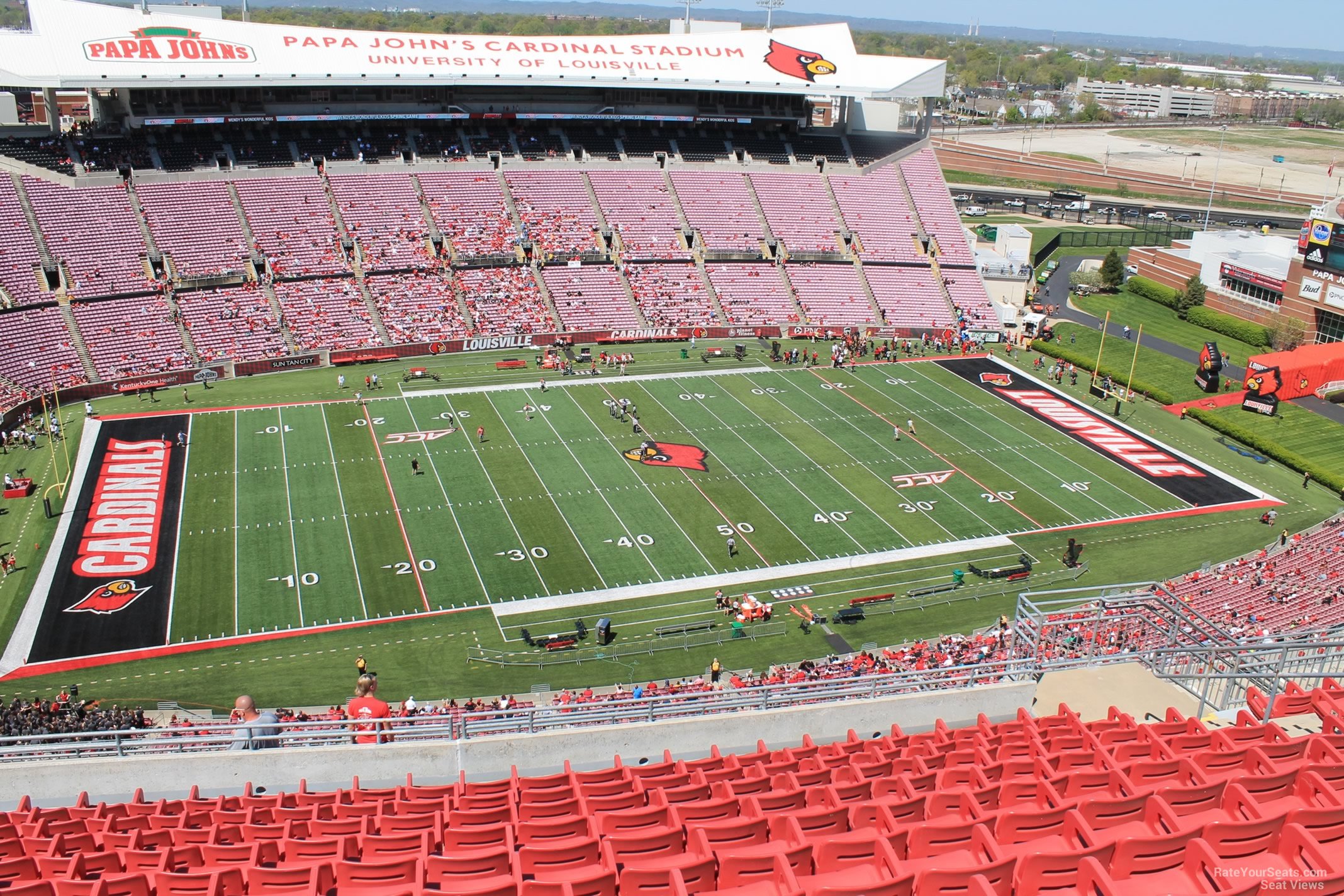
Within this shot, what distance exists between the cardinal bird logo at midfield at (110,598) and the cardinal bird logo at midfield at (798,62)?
Result: 175 ft

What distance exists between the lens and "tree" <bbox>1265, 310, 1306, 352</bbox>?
62000 mm

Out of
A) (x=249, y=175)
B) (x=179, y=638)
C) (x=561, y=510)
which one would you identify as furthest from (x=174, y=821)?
(x=249, y=175)

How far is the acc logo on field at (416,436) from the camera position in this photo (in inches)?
1831

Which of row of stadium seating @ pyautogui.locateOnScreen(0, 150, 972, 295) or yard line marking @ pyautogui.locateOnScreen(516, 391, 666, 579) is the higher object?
→ row of stadium seating @ pyautogui.locateOnScreen(0, 150, 972, 295)

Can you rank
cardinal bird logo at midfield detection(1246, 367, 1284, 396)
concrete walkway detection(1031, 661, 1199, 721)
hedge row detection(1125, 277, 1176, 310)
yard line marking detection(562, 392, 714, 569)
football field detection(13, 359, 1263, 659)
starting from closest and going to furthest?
concrete walkway detection(1031, 661, 1199, 721) → football field detection(13, 359, 1263, 659) → yard line marking detection(562, 392, 714, 569) → cardinal bird logo at midfield detection(1246, 367, 1284, 396) → hedge row detection(1125, 277, 1176, 310)

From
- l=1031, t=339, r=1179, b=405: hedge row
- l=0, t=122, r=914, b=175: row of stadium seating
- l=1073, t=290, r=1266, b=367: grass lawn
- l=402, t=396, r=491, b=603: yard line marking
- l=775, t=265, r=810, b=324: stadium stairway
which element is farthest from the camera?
l=1073, t=290, r=1266, b=367: grass lawn

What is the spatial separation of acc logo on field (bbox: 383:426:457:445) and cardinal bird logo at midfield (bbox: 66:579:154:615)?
13419mm

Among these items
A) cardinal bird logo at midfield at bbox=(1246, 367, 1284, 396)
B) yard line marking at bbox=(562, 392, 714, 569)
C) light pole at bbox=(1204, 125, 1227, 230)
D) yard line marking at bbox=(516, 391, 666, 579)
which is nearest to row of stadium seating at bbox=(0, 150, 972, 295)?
yard line marking at bbox=(516, 391, 666, 579)

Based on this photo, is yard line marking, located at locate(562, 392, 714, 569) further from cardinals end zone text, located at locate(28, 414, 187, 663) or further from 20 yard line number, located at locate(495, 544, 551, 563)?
cardinals end zone text, located at locate(28, 414, 187, 663)

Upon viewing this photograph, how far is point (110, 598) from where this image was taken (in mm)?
34000

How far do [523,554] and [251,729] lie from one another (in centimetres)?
2021

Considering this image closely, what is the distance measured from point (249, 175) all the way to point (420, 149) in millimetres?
10477

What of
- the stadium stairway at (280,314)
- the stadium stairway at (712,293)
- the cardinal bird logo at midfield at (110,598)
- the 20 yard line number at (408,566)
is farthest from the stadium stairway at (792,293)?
the cardinal bird logo at midfield at (110,598)

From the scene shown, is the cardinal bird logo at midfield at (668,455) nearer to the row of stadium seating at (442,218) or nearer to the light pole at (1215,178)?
the row of stadium seating at (442,218)
